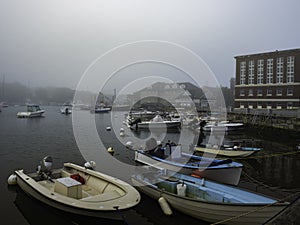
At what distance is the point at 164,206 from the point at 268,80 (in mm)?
39144

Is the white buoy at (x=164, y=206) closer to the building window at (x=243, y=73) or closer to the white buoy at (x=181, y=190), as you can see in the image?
the white buoy at (x=181, y=190)

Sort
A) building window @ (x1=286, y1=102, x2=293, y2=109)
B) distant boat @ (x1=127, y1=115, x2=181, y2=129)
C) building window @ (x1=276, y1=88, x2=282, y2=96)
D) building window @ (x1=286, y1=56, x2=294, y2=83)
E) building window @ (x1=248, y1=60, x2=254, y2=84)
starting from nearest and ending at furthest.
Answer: distant boat @ (x1=127, y1=115, x2=181, y2=129), building window @ (x1=286, y1=102, x2=293, y2=109), building window @ (x1=286, y1=56, x2=294, y2=83), building window @ (x1=276, y1=88, x2=282, y2=96), building window @ (x1=248, y1=60, x2=254, y2=84)

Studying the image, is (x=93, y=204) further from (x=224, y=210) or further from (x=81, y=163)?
(x=81, y=163)

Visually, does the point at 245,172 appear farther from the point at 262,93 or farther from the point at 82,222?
the point at 262,93

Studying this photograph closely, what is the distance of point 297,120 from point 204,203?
26.3 metres

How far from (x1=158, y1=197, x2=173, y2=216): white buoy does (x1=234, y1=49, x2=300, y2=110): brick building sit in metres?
36.3

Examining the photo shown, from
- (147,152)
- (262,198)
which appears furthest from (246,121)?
(262,198)

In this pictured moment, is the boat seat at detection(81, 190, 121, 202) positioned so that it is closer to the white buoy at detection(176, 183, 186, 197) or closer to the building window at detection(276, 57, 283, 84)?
the white buoy at detection(176, 183, 186, 197)

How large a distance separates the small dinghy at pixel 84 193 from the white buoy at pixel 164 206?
114 cm

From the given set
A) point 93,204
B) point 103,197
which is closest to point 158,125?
point 103,197

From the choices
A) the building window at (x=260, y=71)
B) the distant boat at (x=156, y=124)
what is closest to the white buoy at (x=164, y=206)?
the distant boat at (x=156, y=124)

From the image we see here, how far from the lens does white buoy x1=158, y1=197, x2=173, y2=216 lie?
7.45 metres

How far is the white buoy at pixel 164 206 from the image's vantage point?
24.5 ft

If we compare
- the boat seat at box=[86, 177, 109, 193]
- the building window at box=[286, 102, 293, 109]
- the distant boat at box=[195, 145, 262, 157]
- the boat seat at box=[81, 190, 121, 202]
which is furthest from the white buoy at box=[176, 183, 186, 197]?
the building window at box=[286, 102, 293, 109]
